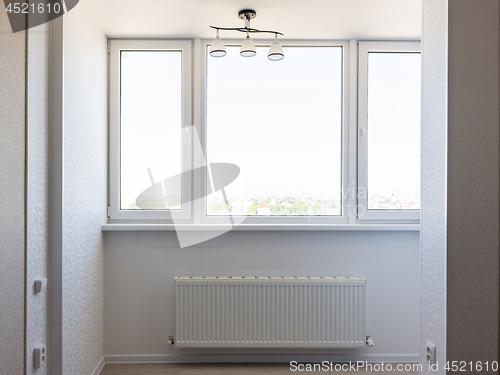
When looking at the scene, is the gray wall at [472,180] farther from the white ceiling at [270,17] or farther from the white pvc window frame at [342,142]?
the white pvc window frame at [342,142]

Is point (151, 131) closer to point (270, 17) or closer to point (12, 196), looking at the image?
point (270, 17)

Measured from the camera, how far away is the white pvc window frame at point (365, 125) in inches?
103

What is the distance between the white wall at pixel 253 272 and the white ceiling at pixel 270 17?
1.49 metres

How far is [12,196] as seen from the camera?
55.3 inches

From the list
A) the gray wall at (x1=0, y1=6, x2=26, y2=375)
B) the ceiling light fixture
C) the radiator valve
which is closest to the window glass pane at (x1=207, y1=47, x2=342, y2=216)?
the ceiling light fixture

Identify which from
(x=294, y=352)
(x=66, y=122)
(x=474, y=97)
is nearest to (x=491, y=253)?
(x=474, y=97)

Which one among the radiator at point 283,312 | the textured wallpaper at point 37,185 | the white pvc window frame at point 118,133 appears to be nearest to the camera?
the textured wallpaper at point 37,185

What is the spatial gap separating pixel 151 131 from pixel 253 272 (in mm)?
1350

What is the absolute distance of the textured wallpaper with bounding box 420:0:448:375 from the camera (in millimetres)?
1328

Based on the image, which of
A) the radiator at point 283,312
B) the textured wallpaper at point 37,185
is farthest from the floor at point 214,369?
the textured wallpaper at point 37,185

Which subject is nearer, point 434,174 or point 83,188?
point 434,174
